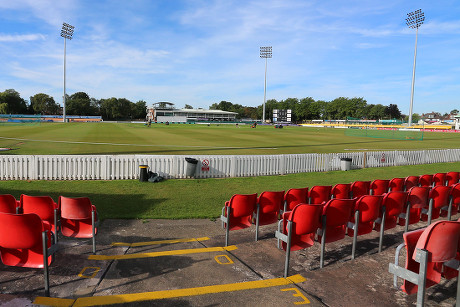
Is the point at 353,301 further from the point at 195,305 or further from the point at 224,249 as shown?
the point at 224,249

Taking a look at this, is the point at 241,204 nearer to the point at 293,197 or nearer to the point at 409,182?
the point at 293,197

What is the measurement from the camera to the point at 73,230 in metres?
5.28

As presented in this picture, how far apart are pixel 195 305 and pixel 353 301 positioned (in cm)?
195

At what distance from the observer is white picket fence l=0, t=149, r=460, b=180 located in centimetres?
1221

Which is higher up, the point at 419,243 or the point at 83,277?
the point at 419,243

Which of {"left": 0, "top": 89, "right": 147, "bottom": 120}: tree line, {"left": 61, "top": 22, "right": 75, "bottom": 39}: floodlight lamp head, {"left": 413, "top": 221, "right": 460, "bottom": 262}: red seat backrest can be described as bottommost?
{"left": 413, "top": 221, "right": 460, "bottom": 262}: red seat backrest

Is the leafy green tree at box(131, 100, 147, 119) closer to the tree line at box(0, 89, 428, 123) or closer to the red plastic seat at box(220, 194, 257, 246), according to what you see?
the tree line at box(0, 89, 428, 123)

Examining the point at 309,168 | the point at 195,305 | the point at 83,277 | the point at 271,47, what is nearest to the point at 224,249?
the point at 195,305

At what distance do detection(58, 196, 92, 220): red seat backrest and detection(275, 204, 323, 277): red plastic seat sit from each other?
3.26 meters

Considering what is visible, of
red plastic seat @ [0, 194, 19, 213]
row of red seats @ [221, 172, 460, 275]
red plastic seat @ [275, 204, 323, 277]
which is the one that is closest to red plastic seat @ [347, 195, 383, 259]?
row of red seats @ [221, 172, 460, 275]

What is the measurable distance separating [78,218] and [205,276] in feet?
8.07

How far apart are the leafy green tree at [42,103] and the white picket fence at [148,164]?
155m

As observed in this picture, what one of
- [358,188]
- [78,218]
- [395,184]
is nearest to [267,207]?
[358,188]

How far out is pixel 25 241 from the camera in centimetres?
378
